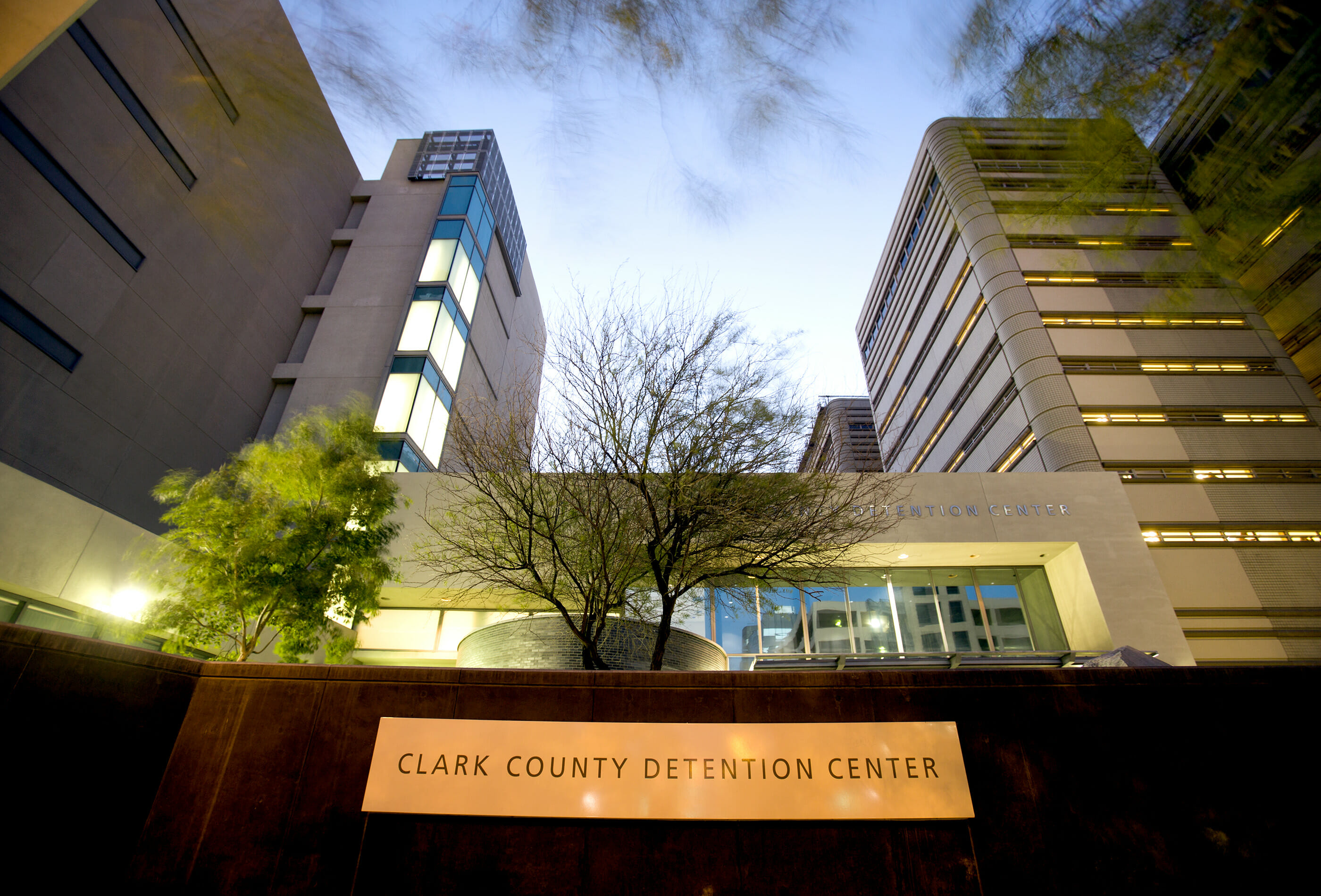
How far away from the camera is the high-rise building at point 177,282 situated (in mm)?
10078

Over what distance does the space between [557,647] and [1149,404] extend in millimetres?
24462

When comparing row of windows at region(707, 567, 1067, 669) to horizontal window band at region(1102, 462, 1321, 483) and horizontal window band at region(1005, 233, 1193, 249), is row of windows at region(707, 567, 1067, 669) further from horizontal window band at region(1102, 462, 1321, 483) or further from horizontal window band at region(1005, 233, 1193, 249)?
horizontal window band at region(1005, 233, 1193, 249)

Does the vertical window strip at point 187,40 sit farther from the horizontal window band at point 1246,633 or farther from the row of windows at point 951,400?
the horizontal window band at point 1246,633

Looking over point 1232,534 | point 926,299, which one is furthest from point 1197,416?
point 926,299

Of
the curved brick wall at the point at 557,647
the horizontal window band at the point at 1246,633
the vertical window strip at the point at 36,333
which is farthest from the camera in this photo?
the horizontal window band at the point at 1246,633

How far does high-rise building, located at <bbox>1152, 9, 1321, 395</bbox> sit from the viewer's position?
346 centimetres

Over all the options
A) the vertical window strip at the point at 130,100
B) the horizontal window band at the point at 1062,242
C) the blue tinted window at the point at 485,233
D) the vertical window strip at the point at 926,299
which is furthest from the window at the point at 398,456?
the vertical window strip at the point at 926,299

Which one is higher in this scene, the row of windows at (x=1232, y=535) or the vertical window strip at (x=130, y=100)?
the vertical window strip at (x=130, y=100)

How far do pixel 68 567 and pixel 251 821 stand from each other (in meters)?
11.5

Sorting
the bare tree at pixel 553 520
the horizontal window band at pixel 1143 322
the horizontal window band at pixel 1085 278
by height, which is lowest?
the bare tree at pixel 553 520

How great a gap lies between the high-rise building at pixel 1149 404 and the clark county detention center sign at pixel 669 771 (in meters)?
14.6

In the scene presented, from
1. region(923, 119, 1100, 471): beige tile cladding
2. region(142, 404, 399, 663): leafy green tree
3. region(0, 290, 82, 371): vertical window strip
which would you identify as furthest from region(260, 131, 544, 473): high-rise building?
region(923, 119, 1100, 471): beige tile cladding

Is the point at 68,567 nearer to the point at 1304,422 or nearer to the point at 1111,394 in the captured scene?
the point at 1111,394

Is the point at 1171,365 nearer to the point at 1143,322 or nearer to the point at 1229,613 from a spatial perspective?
the point at 1143,322
